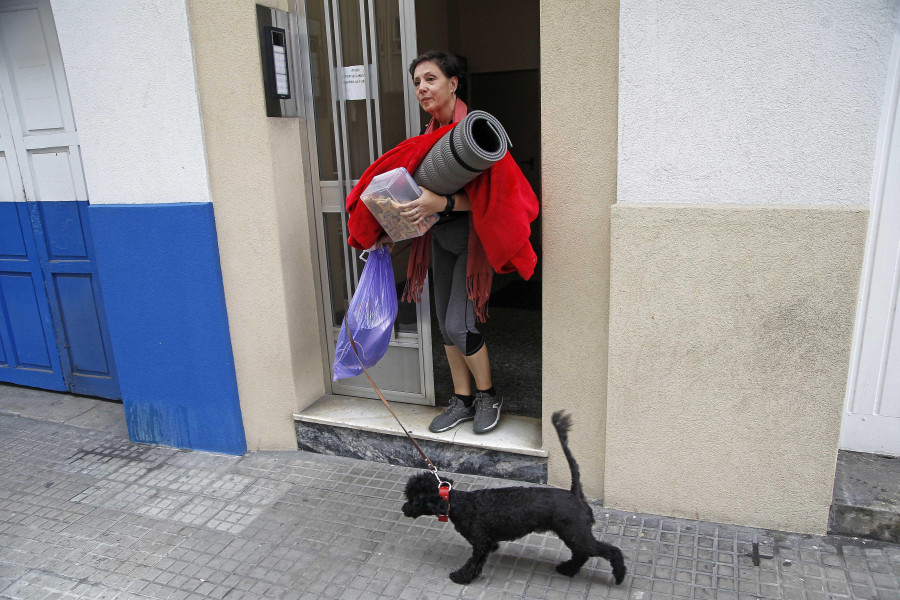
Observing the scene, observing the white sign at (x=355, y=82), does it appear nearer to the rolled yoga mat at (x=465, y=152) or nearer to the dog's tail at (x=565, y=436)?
the rolled yoga mat at (x=465, y=152)

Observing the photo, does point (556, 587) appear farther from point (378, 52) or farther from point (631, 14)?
point (378, 52)

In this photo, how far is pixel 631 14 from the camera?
2.74 meters

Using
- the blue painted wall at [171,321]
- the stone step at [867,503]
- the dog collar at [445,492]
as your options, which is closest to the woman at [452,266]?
the dog collar at [445,492]

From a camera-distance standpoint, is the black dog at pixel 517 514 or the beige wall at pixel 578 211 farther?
the beige wall at pixel 578 211

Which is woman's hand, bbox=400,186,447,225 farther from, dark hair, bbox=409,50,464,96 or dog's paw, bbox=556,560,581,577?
dog's paw, bbox=556,560,581,577

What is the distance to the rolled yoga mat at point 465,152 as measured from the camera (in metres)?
2.62

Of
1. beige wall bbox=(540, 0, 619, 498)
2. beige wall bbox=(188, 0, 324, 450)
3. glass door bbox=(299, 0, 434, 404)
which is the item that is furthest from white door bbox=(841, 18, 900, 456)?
beige wall bbox=(188, 0, 324, 450)

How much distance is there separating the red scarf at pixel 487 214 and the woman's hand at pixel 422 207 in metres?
0.15

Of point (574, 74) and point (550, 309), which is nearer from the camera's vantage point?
point (574, 74)

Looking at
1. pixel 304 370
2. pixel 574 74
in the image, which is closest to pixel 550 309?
pixel 574 74

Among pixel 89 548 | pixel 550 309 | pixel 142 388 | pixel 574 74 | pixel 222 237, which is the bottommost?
pixel 89 548

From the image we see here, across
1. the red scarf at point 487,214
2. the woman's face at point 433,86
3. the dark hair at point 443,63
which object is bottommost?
the red scarf at point 487,214

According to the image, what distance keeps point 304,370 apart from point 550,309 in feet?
5.41

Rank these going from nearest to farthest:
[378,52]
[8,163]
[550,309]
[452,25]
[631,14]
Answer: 1. [631,14]
2. [550,309]
3. [378,52]
4. [8,163]
5. [452,25]
